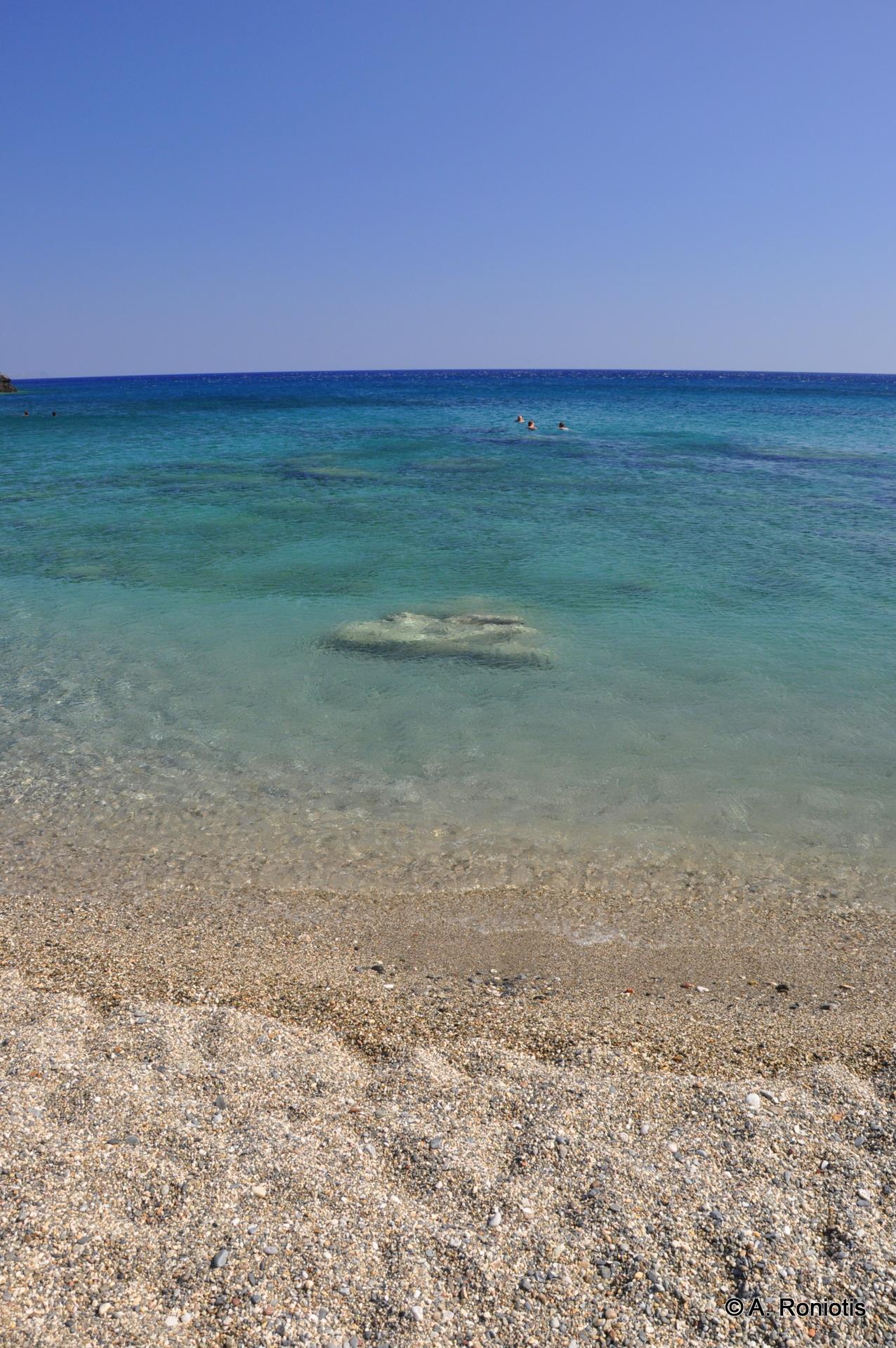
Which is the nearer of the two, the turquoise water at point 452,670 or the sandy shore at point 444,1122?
the sandy shore at point 444,1122

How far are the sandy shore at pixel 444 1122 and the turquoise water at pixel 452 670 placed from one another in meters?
1.19

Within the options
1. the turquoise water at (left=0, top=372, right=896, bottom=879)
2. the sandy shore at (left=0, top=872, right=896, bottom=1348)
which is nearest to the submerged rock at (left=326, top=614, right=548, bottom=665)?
the turquoise water at (left=0, top=372, right=896, bottom=879)

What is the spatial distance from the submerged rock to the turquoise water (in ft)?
1.07

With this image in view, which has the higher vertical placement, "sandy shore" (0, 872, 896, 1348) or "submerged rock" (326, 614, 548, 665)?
"submerged rock" (326, 614, 548, 665)

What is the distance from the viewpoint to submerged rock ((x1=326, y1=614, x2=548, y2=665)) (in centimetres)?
1152

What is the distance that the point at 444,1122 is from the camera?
419 centimetres


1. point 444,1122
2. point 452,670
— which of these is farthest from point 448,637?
point 444,1122

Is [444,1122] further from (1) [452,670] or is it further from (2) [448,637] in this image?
(2) [448,637]

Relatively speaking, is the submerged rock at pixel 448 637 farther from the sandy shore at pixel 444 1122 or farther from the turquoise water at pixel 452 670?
the sandy shore at pixel 444 1122

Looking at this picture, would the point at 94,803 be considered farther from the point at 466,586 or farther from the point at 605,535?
the point at 605,535

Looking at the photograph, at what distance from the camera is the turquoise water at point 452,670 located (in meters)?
7.77

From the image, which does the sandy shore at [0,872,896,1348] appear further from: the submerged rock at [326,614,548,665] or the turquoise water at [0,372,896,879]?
the submerged rock at [326,614,548,665]

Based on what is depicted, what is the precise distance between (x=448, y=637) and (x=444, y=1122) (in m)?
8.38

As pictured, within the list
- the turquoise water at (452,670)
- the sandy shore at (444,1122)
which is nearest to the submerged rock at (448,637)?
the turquoise water at (452,670)
